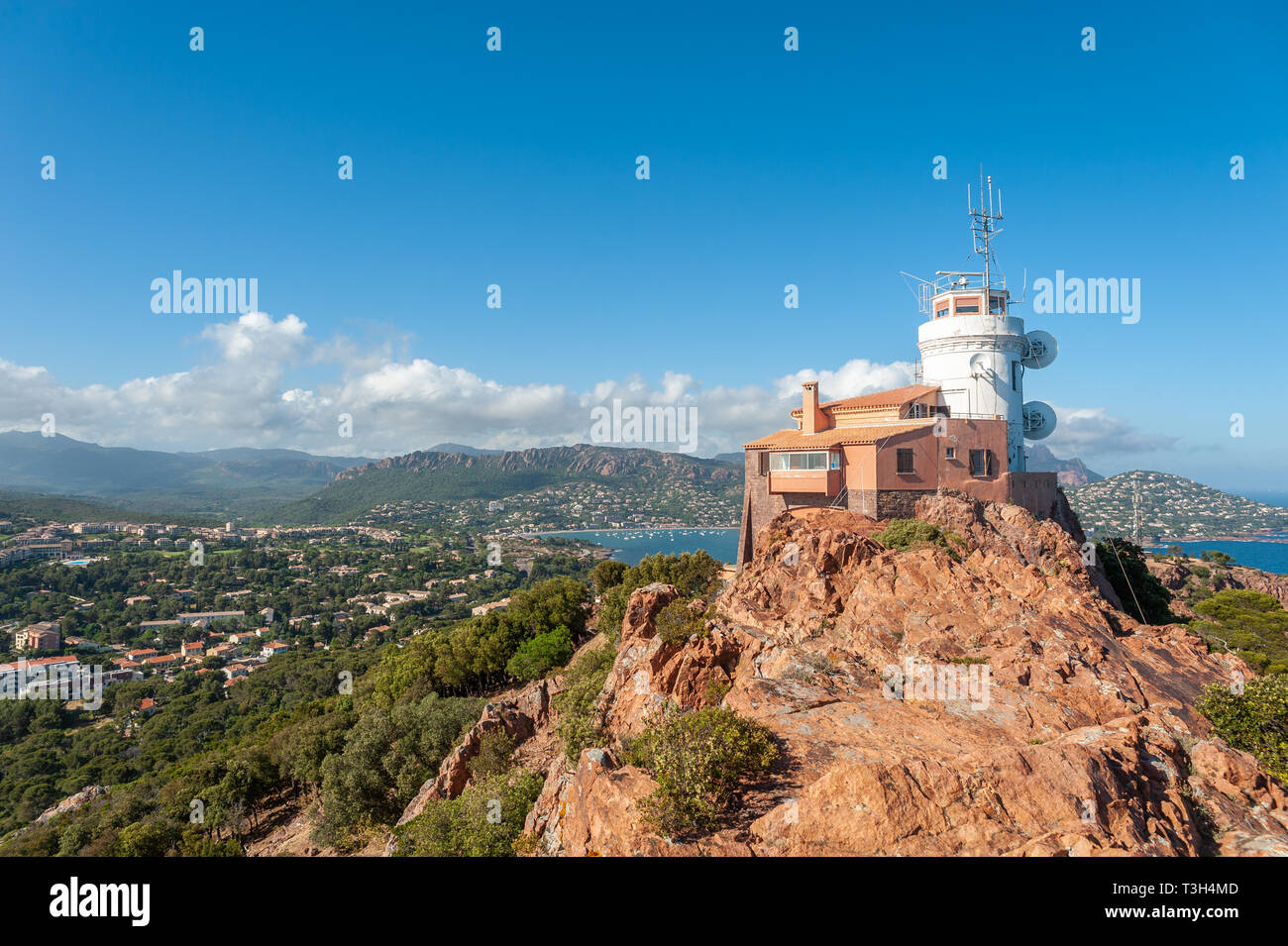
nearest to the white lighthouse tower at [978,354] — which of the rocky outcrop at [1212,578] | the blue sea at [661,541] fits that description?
the rocky outcrop at [1212,578]

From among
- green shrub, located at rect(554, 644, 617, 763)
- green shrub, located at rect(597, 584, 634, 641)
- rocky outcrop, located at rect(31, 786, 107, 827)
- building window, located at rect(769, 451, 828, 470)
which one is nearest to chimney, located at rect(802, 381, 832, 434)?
building window, located at rect(769, 451, 828, 470)

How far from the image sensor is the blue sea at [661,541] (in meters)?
145

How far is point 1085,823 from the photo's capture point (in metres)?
8.16

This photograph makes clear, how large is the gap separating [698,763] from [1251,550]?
156m

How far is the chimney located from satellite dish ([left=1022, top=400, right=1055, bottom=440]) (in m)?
10.7

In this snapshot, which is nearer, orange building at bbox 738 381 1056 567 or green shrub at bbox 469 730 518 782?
green shrub at bbox 469 730 518 782

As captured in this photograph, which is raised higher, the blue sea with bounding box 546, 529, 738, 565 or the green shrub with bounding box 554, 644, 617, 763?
the green shrub with bounding box 554, 644, 617, 763

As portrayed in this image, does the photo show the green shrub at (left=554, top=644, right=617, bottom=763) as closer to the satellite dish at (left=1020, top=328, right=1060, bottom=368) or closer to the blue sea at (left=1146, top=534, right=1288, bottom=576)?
the satellite dish at (left=1020, top=328, right=1060, bottom=368)

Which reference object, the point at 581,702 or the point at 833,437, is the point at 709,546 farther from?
the point at 581,702

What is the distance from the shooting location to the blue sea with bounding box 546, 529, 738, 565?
5704 inches

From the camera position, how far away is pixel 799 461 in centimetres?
2395

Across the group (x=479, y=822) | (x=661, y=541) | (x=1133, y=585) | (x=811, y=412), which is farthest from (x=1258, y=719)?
(x=661, y=541)
